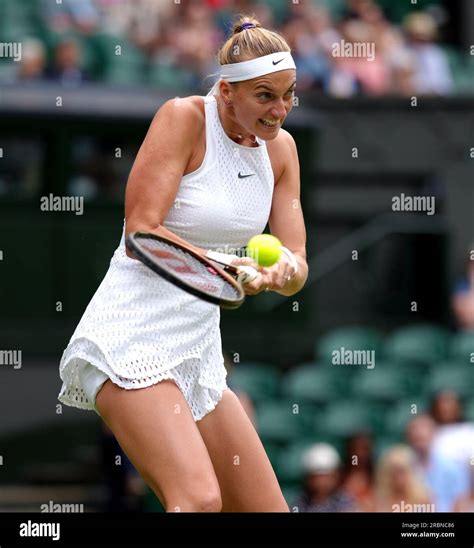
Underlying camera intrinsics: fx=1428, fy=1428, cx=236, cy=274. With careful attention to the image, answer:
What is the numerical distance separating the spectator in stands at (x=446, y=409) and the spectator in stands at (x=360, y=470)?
0.48 meters

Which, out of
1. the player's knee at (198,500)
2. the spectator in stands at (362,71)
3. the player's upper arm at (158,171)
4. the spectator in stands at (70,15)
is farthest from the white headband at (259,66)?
the spectator in stands at (362,71)

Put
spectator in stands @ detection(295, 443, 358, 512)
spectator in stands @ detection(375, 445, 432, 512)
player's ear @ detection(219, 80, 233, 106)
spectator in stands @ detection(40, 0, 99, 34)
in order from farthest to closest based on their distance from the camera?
spectator in stands @ detection(40, 0, 99, 34) < spectator in stands @ detection(295, 443, 358, 512) < spectator in stands @ detection(375, 445, 432, 512) < player's ear @ detection(219, 80, 233, 106)

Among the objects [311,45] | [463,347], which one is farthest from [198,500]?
[311,45]

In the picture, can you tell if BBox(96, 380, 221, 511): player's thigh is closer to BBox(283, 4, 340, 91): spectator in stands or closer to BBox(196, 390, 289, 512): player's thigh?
BBox(196, 390, 289, 512): player's thigh

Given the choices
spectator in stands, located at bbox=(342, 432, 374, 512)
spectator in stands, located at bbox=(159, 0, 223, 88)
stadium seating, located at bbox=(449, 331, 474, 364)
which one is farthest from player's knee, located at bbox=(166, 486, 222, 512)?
spectator in stands, located at bbox=(159, 0, 223, 88)

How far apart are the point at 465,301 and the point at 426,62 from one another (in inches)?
105

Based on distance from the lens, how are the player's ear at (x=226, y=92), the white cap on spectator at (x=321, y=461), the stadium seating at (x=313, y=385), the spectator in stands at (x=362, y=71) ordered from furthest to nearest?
the spectator in stands at (x=362, y=71), the stadium seating at (x=313, y=385), the white cap on spectator at (x=321, y=461), the player's ear at (x=226, y=92)

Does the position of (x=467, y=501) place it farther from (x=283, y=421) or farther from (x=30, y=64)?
(x=30, y=64)

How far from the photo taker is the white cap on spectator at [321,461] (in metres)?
8.48

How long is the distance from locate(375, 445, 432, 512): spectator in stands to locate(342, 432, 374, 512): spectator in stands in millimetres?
75

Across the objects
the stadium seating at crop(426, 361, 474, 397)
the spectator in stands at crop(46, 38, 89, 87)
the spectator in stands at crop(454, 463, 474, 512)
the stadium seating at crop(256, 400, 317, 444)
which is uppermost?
the spectator in stands at crop(46, 38, 89, 87)

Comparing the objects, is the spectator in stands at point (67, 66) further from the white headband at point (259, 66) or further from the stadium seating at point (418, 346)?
the white headband at point (259, 66)

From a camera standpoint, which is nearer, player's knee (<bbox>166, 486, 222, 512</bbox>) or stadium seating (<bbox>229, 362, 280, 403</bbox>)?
player's knee (<bbox>166, 486, 222, 512</bbox>)

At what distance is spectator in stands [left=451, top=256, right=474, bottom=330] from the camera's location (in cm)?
978
